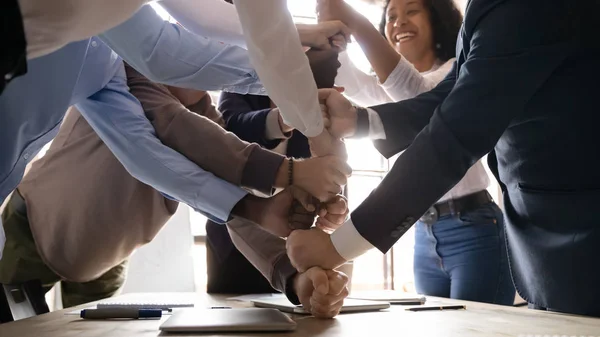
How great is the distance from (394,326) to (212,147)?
507mm

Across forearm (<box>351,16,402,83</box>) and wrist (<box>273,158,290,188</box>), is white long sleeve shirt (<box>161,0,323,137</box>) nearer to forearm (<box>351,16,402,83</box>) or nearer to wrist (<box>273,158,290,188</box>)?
wrist (<box>273,158,290,188</box>)

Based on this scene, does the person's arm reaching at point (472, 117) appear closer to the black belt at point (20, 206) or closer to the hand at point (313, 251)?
the hand at point (313, 251)

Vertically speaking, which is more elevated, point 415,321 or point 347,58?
point 347,58

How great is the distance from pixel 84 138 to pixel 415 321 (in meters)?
0.84

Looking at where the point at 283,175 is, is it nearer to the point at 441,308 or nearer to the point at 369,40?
the point at 441,308

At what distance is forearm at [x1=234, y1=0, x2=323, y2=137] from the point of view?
54 cm

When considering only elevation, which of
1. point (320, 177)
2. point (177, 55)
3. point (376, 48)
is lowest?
point (320, 177)

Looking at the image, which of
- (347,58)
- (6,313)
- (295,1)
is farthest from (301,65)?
(295,1)

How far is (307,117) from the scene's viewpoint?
801 mm

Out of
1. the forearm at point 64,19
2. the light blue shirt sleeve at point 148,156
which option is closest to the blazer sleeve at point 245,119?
the light blue shirt sleeve at point 148,156

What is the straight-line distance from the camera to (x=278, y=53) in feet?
1.95

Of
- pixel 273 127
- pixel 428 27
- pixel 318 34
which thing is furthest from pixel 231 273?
pixel 428 27

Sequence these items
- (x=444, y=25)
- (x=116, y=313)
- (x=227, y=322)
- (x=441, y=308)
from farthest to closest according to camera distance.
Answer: (x=444, y=25), (x=441, y=308), (x=116, y=313), (x=227, y=322)

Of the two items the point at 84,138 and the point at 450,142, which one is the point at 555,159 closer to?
the point at 450,142
